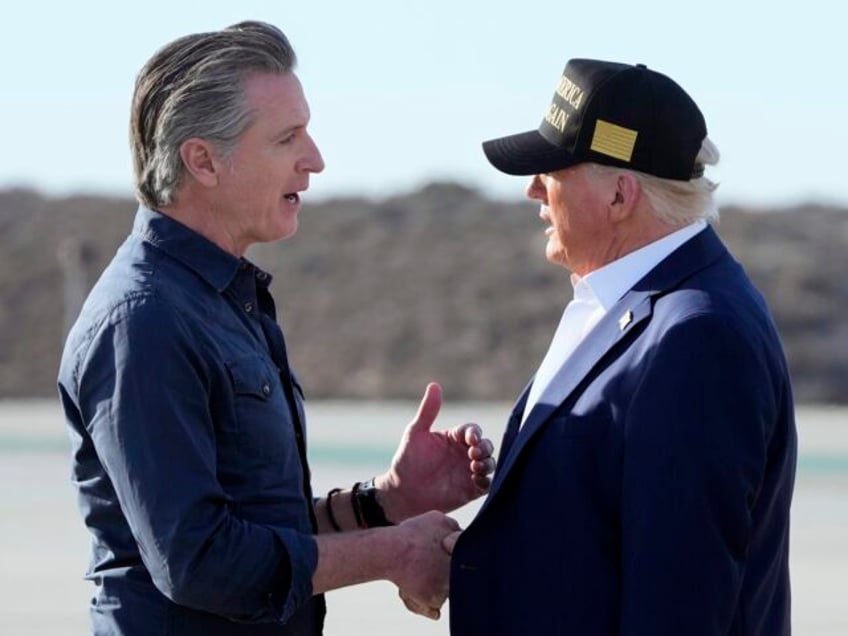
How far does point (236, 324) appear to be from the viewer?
400cm

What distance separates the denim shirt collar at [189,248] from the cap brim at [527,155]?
1.97 feet

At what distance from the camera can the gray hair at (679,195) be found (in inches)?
155

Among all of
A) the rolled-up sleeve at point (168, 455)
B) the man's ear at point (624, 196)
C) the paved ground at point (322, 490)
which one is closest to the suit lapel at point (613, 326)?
the man's ear at point (624, 196)

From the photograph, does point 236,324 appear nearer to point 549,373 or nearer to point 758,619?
point 549,373

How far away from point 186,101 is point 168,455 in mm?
733

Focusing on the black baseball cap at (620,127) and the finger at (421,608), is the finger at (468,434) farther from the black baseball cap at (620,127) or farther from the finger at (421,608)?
the black baseball cap at (620,127)

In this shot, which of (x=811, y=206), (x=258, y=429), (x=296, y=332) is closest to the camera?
(x=258, y=429)

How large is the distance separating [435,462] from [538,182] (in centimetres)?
82

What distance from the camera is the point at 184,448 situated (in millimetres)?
3682

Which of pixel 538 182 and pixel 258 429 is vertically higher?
pixel 538 182

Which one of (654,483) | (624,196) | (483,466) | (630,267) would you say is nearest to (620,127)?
(624,196)

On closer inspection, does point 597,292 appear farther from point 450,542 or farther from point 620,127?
point 450,542

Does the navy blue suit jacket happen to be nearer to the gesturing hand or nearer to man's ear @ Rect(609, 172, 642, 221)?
man's ear @ Rect(609, 172, 642, 221)

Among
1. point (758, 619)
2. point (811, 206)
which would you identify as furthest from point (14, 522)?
point (811, 206)
